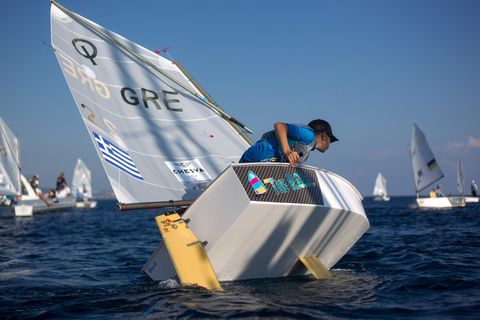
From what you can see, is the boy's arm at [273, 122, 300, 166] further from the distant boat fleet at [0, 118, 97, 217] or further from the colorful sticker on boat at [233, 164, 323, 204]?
the distant boat fleet at [0, 118, 97, 217]

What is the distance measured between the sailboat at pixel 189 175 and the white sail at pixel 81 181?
74215 millimetres

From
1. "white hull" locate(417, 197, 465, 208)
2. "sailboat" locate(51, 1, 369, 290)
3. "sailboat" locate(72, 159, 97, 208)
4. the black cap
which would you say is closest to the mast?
"sailboat" locate(51, 1, 369, 290)

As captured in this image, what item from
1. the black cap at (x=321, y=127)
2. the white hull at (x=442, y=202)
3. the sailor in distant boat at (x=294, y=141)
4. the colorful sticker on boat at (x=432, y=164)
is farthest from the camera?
the colorful sticker on boat at (x=432, y=164)

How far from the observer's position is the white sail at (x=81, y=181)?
80.0 m

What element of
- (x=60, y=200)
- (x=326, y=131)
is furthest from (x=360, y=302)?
(x=60, y=200)

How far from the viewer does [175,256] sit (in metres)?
6.27

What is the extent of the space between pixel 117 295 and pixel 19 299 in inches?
46.0

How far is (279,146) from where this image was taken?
672 centimetres

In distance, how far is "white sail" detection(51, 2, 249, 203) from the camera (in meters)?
8.60

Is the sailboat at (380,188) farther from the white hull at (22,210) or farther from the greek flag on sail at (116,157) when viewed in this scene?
the greek flag on sail at (116,157)

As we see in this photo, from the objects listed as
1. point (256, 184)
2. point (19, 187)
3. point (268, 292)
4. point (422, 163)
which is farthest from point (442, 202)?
point (256, 184)

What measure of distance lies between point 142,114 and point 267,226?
387cm

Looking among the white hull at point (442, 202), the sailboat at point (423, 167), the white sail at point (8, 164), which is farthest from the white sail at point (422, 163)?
the white sail at point (8, 164)

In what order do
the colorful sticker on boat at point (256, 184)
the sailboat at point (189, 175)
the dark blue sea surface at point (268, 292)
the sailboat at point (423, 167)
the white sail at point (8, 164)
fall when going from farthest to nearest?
the sailboat at point (423, 167) → the white sail at point (8, 164) → the sailboat at point (189, 175) → the colorful sticker on boat at point (256, 184) → the dark blue sea surface at point (268, 292)
